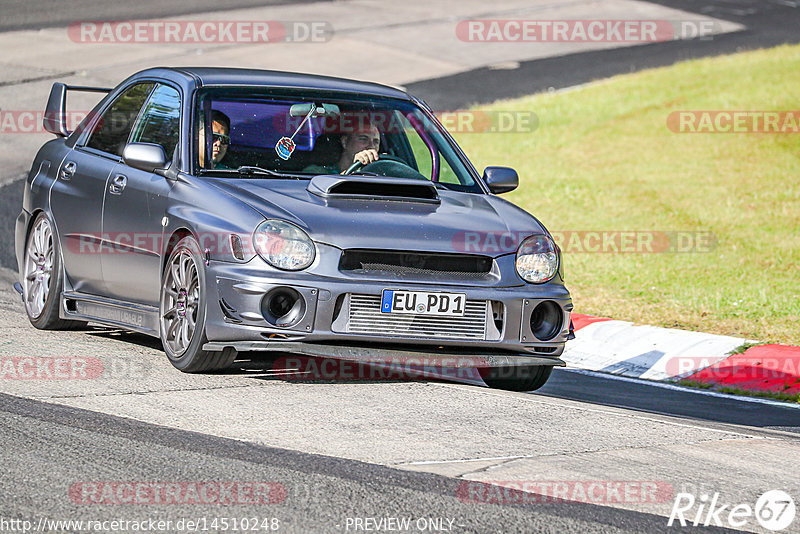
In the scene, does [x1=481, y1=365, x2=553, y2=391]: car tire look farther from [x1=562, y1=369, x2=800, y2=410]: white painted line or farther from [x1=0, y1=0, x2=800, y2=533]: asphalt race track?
[x1=562, y1=369, x2=800, y2=410]: white painted line

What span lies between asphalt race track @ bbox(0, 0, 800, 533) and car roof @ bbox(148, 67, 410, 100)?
162cm

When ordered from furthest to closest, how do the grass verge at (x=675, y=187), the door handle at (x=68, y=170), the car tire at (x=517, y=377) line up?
the grass verge at (x=675, y=187) → the door handle at (x=68, y=170) → the car tire at (x=517, y=377)

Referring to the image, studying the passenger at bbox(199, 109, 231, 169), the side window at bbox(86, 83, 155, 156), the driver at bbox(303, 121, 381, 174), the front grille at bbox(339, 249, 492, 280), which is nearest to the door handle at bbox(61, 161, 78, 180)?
the side window at bbox(86, 83, 155, 156)

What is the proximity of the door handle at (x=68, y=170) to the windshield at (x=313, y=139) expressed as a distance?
3.86 ft

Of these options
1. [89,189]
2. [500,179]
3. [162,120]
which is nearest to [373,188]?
[500,179]

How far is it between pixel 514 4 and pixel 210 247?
24.3 metres

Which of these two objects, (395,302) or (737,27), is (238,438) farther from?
(737,27)

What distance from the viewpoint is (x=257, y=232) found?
645 centimetres

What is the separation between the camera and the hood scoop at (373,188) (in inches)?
273

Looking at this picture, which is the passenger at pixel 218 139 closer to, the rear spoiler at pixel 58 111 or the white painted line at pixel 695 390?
the rear spoiler at pixel 58 111

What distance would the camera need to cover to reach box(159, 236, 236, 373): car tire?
21.6ft

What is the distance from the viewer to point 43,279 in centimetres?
830

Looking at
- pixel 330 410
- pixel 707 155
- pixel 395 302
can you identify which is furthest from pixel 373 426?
pixel 707 155

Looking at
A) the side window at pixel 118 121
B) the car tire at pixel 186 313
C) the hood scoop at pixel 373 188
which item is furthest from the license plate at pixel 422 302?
the side window at pixel 118 121
